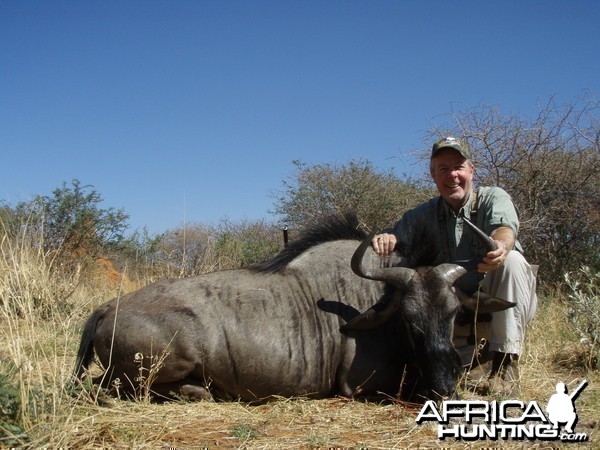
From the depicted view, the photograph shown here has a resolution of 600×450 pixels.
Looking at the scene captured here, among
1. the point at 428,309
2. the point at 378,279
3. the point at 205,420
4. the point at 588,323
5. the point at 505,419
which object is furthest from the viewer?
the point at 588,323

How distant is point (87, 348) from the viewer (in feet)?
13.9

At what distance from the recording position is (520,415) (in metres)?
3.38

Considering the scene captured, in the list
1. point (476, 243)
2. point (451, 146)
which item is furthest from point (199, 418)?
point (451, 146)

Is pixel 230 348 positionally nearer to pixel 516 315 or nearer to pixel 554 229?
pixel 516 315

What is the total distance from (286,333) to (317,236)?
877 mm

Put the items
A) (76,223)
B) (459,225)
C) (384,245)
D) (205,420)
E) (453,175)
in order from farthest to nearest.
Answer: (76,223) < (459,225) < (453,175) < (384,245) < (205,420)

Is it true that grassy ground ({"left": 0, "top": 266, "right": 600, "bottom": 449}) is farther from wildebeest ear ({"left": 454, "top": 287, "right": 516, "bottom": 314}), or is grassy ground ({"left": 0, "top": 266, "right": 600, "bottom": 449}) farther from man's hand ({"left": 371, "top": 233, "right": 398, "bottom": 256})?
man's hand ({"left": 371, "top": 233, "right": 398, "bottom": 256})

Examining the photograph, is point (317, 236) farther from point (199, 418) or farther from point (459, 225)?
point (199, 418)

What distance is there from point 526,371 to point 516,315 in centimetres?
62

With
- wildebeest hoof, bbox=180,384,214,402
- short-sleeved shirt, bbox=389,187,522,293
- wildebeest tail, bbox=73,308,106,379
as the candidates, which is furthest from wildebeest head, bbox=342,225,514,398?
wildebeest tail, bbox=73,308,106,379

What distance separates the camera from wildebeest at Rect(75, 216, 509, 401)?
13.1 feet

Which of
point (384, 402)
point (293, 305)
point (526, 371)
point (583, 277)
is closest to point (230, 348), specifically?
point (293, 305)

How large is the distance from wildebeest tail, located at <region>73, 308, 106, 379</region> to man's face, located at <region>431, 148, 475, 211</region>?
2.69 m

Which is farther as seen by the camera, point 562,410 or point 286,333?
point 286,333
